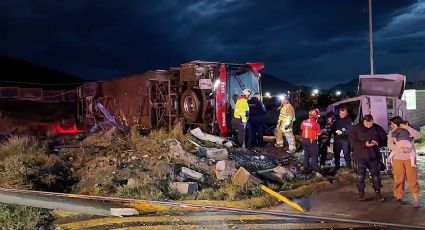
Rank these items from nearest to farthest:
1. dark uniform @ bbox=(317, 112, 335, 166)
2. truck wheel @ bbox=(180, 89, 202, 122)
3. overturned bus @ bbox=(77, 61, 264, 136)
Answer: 1. dark uniform @ bbox=(317, 112, 335, 166)
2. overturned bus @ bbox=(77, 61, 264, 136)
3. truck wheel @ bbox=(180, 89, 202, 122)

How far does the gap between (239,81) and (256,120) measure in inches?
63.4

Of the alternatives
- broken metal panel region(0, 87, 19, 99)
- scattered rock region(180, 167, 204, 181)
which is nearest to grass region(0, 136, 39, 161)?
scattered rock region(180, 167, 204, 181)

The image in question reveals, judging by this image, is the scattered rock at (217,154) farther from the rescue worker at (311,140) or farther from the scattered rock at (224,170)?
the rescue worker at (311,140)

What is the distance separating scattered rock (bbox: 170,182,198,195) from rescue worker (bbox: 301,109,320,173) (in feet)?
9.71

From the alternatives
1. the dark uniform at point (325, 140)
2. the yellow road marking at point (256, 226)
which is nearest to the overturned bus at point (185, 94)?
the dark uniform at point (325, 140)

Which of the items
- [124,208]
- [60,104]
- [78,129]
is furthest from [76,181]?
[60,104]

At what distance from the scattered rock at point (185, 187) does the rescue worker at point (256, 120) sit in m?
5.13

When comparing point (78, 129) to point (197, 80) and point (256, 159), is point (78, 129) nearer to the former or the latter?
point (197, 80)

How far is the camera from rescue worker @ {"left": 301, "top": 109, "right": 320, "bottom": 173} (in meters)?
10.2

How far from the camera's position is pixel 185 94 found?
14.8m

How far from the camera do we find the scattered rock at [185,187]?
839 cm

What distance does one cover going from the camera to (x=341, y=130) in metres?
10.6

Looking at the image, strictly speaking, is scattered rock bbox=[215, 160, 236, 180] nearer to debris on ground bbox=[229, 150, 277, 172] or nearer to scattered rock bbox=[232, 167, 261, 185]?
scattered rock bbox=[232, 167, 261, 185]

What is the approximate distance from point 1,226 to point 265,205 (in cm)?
405
